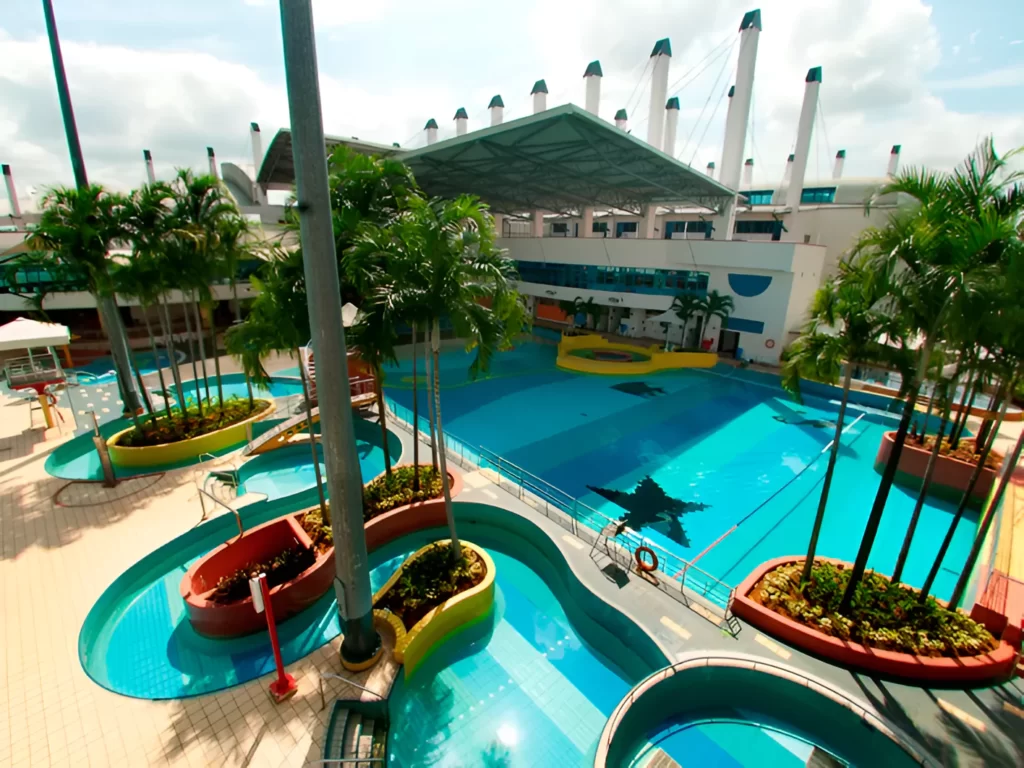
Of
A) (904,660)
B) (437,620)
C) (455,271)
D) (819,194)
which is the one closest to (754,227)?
(819,194)

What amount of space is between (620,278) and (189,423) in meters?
26.5

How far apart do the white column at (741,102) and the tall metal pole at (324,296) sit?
30.5m

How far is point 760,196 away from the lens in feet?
150

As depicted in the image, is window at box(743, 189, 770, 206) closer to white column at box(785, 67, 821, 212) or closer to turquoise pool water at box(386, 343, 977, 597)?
white column at box(785, 67, 821, 212)

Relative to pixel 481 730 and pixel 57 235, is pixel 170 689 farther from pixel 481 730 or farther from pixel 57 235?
pixel 57 235

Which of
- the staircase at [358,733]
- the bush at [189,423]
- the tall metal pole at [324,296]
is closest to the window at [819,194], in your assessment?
the bush at [189,423]

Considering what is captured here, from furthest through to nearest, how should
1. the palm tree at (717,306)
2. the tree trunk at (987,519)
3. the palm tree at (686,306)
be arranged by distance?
the palm tree at (686,306) → the palm tree at (717,306) → the tree trunk at (987,519)

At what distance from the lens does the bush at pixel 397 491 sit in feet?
35.0

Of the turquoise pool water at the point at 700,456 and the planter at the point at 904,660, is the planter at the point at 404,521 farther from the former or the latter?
the planter at the point at 904,660

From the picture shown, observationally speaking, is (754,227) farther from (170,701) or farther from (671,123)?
(170,701)

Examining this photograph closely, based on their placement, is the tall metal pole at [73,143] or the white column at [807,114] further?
the white column at [807,114]

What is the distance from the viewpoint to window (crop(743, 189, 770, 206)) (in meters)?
45.1

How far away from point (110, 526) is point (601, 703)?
10835 mm

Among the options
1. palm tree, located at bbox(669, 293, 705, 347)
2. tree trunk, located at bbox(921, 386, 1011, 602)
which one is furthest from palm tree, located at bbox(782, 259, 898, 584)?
palm tree, located at bbox(669, 293, 705, 347)
